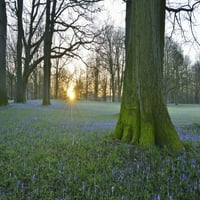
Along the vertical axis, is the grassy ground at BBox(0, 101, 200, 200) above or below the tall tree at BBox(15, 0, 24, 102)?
below

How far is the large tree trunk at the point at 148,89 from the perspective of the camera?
3795 millimetres

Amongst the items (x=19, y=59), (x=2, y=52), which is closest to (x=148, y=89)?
(x=2, y=52)

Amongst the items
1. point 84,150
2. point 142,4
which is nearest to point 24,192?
point 84,150

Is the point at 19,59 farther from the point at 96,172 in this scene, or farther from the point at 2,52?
the point at 96,172

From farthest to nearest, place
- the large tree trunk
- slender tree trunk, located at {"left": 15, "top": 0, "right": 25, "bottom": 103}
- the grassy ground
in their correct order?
slender tree trunk, located at {"left": 15, "top": 0, "right": 25, "bottom": 103}, the large tree trunk, the grassy ground

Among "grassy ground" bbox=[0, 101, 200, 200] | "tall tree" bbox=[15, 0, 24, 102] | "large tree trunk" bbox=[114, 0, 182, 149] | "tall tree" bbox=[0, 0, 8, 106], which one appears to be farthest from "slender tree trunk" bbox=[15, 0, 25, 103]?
"large tree trunk" bbox=[114, 0, 182, 149]

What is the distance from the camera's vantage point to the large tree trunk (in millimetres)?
3795

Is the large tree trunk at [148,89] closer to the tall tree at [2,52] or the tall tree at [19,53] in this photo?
the tall tree at [2,52]

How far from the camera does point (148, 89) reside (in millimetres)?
3889

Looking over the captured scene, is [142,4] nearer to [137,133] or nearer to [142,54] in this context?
[142,54]

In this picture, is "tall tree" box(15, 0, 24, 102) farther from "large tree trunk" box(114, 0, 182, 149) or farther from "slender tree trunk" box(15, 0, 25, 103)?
"large tree trunk" box(114, 0, 182, 149)

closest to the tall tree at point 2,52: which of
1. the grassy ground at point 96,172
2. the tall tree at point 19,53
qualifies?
the tall tree at point 19,53

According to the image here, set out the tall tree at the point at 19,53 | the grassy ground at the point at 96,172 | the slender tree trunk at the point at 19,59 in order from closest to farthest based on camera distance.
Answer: the grassy ground at the point at 96,172 < the tall tree at the point at 19,53 < the slender tree trunk at the point at 19,59

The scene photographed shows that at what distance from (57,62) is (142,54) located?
128 feet
